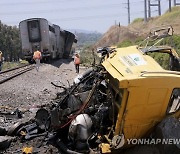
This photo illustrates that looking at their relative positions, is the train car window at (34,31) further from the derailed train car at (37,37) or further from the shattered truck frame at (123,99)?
the shattered truck frame at (123,99)

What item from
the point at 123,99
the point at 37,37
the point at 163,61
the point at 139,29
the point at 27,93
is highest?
the point at 123,99

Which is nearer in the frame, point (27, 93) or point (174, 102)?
point (174, 102)

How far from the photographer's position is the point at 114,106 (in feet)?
20.1

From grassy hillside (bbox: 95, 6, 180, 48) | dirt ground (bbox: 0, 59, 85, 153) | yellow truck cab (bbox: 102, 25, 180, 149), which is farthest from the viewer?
grassy hillside (bbox: 95, 6, 180, 48)

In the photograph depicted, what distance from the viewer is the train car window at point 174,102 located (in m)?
5.91

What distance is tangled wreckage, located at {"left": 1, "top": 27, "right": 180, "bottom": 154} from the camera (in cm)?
557

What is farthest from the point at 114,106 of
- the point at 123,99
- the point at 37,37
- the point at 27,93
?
the point at 37,37

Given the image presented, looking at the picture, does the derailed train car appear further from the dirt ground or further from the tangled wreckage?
the tangled wreckage

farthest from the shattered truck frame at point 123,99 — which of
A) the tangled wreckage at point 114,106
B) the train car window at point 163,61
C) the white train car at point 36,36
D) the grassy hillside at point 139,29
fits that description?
the grassy hillside at point 139,29

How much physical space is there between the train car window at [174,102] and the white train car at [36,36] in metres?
23.4

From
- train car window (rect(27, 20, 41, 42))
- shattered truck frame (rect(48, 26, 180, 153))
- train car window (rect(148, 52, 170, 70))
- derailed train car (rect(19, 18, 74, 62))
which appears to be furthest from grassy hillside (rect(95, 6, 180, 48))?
shattered truck frame (rect(48, 26, 180, 153))

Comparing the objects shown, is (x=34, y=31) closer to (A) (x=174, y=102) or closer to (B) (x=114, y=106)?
(B) (x=114, y=106)

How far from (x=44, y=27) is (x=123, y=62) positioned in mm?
23073

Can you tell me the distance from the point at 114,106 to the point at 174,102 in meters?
0.95
